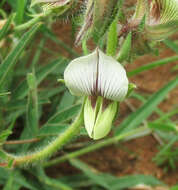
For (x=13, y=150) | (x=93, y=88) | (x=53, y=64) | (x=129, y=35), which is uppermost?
(x=129, y=35)

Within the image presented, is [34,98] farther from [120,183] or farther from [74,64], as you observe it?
[120,183]

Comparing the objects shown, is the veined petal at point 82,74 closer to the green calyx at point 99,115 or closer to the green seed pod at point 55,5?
the green calyx at point 99,115

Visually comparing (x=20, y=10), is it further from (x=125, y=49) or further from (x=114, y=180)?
(x=114, y=180)

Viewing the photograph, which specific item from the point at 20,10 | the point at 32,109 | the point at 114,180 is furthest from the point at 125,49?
the point at 114,180

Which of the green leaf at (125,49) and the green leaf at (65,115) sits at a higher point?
the green leaf at (125,49)

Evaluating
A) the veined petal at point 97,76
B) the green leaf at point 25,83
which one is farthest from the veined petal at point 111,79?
the green leaf at point 25,83

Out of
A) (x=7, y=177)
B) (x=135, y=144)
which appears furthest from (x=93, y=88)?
(x=135, y=144)
